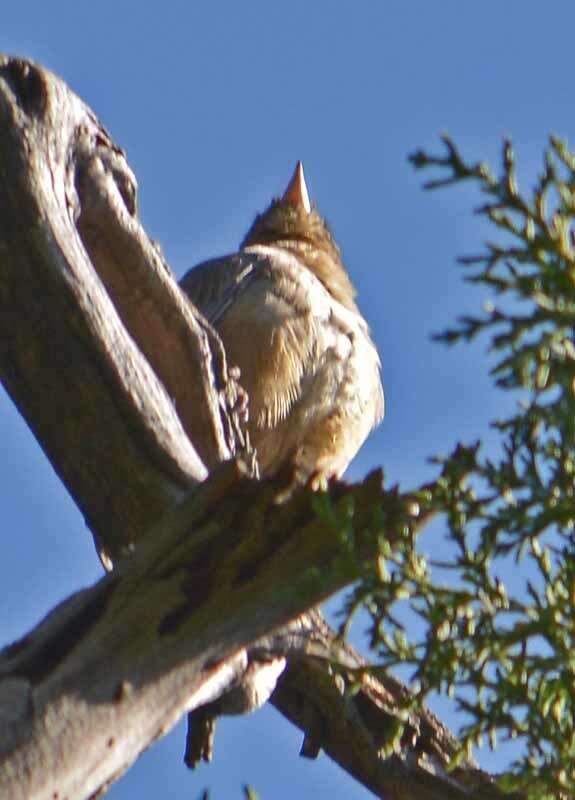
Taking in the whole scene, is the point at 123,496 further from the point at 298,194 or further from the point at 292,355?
the point at 298,194

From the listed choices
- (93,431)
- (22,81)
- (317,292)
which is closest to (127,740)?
(93,431)

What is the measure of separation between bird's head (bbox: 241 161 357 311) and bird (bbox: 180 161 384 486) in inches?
25.3

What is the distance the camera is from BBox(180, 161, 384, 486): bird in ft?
21.3

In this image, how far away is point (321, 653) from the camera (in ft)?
15.1

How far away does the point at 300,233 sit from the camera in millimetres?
8438

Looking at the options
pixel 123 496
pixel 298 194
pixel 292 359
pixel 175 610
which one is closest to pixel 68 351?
pixel 123 496

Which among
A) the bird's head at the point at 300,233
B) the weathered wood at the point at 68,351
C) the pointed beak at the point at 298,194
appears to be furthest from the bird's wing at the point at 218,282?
the weathered wood at the point at 68,351

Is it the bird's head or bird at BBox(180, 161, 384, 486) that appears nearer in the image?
bird at BBox(180, 161, 384, 486)

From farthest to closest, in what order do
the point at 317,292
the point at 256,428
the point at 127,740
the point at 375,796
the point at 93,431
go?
the point at 317,292 → the point at 256,428 → the point at 375,796 → the point at 93,431 → the point at 127,740

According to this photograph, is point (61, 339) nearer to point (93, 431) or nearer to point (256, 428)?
point (93, 431)

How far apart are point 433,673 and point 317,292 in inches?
138

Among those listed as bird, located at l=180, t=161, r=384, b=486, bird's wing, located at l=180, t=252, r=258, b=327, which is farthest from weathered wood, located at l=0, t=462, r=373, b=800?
bird's wing, located at l=180, t=252, r=258, b=327

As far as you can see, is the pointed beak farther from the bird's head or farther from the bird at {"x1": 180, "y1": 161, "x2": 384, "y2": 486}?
the bird at {"x1": 180, "y1": 161, "x2": 384, "y2": 486}

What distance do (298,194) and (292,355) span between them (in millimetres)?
2355
